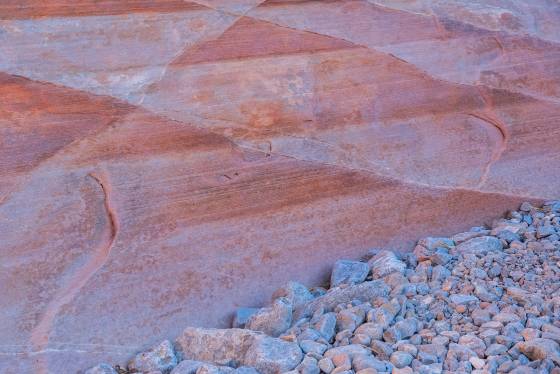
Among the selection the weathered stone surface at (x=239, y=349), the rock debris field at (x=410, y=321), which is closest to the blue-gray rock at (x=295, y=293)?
the rock debris field at (x=410, y=321)

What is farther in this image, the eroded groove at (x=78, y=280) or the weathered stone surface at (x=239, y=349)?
the eroded groove at (x=78, y=280)

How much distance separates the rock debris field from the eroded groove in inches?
12.5

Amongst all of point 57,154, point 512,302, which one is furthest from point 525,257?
point 57,154

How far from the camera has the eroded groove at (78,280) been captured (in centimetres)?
288

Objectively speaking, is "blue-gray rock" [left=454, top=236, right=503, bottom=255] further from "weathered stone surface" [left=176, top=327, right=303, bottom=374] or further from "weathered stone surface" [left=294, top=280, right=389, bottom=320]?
"weathered stone surface" [left=176, top=327, right=303, bottom=374]

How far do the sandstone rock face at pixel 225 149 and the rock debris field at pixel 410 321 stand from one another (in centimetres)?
26

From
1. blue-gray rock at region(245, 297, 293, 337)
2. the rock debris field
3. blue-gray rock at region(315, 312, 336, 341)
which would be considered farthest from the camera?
blue-gray rock at region(245, 297, 293, 337)

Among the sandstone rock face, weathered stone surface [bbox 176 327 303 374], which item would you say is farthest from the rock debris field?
the sandstone rock face

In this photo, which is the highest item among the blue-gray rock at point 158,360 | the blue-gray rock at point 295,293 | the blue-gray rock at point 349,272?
the blue-gray rock at point 349,272

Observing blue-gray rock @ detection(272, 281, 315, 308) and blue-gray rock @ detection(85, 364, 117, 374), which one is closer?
blue-gray rock @ detection(85, 364, 117, 374)

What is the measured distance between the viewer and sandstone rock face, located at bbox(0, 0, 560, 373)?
314 centimetres

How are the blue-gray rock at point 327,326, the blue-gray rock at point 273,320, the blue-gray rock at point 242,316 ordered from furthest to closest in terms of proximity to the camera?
the blue-gray rock at point 242,316 → the blue-gray rock at point 273,320 → the blue-gray rock at point 327,326

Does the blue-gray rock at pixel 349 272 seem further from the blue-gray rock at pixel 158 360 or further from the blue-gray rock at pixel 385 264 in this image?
the blue-gray rock at pixel 158 360

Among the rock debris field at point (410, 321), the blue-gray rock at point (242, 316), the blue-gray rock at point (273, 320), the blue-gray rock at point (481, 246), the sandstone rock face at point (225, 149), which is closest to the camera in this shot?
the rock debris field at point (410, 321)
